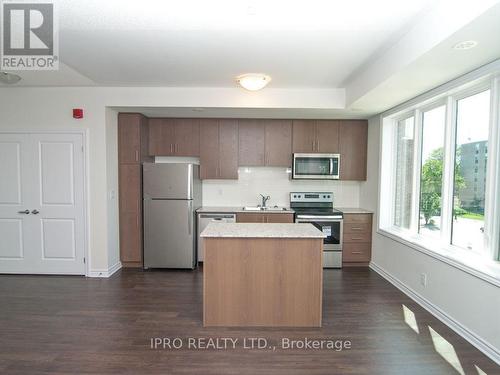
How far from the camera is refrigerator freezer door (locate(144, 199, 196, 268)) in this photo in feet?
13.4

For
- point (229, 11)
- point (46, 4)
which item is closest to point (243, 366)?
point (229, 11)

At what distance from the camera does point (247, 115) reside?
13.8 feet

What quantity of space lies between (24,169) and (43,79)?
122 centimetres

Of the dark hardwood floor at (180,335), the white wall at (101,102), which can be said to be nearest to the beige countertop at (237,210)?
the dark hardwood floor at (180,335)

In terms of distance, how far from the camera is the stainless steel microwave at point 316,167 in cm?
447

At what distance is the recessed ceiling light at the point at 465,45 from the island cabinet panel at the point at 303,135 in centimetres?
259

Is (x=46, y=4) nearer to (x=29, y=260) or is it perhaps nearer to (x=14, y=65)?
(x=14, y=65)

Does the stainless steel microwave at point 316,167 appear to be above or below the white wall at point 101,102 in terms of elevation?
below

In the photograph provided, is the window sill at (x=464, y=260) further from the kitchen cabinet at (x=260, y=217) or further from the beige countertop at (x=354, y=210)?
the kitchen cabinet at (x=260, y=217)

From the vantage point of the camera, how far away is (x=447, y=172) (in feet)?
9.34

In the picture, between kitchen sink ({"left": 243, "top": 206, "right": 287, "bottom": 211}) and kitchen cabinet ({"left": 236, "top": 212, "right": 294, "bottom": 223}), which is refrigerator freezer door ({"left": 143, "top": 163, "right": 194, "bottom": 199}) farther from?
kitchen sink ({"left": 243, "top": 206, "right": 287, "bottom": 211})

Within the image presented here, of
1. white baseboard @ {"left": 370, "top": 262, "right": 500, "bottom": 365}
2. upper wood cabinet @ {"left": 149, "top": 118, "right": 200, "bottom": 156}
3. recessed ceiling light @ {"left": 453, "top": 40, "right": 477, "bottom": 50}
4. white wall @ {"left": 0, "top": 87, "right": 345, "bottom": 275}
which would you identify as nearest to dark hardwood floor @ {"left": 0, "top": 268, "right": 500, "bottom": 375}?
A: white baseboard @ {"left": 370, "top": 262, "right": 500, "bottom": 365}

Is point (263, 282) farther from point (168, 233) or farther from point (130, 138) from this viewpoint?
point (130, 138)

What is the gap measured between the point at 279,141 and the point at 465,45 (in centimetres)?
280
